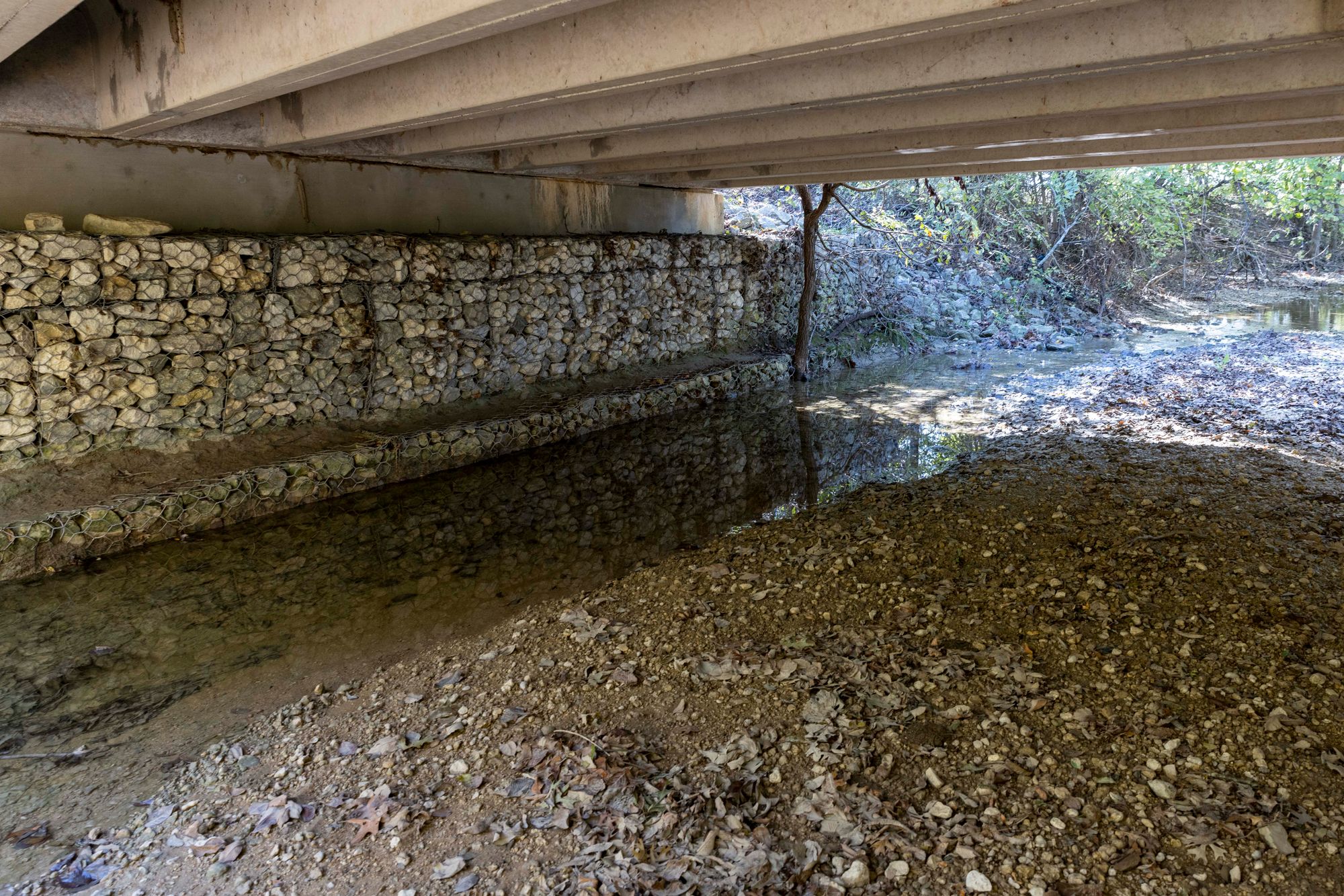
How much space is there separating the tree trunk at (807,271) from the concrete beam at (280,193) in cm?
297

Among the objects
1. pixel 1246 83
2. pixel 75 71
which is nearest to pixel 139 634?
pixel 75 71

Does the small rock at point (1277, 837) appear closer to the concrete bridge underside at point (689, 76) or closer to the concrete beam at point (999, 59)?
the concrete bridge underside at point (689, 76)

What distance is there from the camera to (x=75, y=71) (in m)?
6.36

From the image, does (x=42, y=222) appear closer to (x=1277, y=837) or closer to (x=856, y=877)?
(x=856, y=877)

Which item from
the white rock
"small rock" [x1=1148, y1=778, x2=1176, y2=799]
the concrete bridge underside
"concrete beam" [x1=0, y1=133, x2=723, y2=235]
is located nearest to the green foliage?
"concrete beam" [x1=0, y1=133, x2=723, y2=235]

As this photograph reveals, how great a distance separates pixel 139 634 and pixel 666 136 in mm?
6157

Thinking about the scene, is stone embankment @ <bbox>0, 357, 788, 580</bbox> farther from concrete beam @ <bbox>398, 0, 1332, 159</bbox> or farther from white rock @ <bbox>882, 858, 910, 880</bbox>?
white rock @ <bbox>882, 858, 910, 880</bbox>

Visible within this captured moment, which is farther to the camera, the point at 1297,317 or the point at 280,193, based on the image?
the point at 1297,317

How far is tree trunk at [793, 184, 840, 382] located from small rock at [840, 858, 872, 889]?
1096 cm

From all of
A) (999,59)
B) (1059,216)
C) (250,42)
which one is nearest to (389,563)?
(250,42)

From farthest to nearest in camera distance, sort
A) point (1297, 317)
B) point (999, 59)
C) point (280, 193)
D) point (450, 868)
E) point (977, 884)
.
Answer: point (1297, 317), point (280, 193), point (999, 59), point (450, 868), point (977, 884)

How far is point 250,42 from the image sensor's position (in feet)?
15.2

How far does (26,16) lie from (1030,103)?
6070mm

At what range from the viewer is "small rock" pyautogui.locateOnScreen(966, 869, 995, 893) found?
8.60 ft
